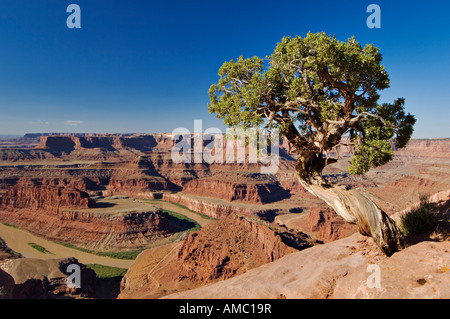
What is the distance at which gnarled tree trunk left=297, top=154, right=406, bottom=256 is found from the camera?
8828 mm

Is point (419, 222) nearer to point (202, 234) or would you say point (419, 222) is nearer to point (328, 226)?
point (202, 234)

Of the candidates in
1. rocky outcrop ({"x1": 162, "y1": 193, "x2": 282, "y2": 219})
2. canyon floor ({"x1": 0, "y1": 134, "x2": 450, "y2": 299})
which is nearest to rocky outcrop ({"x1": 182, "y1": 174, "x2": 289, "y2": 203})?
canyon floor ({"x1": 0, "y1": 134, "x2": 450, "y2": 299})

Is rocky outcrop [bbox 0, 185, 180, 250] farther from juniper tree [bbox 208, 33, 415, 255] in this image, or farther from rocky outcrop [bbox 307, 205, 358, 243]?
juniper tree [bbox 208, 33, 415, 255]

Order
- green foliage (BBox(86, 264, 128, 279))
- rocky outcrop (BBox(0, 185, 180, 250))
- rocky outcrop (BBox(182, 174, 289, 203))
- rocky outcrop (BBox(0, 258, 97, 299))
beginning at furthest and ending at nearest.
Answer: rocky outcrop (BBox(182, 174, 289, 203)), rocky outcrop (BBox(0, 185, 180, 250)), green foliage (BBox(86, 264, 128, 279)), rocky outcrop (BBox(0, 258, 97, 299))

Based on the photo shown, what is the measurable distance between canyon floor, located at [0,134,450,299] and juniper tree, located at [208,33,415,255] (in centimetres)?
112

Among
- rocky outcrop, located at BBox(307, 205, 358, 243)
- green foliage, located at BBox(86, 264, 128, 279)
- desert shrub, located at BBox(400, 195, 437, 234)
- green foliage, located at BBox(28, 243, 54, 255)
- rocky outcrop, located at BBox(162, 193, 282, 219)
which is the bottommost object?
green foliage, located at BBox(86, 264, 128, 279)

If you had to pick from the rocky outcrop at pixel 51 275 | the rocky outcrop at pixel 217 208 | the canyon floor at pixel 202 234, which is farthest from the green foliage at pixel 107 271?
the rocky outcrop at pixel 217 208

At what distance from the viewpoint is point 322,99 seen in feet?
33.3

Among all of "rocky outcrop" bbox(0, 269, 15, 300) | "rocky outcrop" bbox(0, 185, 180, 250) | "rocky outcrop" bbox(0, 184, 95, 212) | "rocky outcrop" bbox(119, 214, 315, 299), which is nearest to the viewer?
"rocky outcrop" bbox(0, 269, 15, 300)

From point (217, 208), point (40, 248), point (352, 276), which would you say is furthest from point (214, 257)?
point (217, 208)

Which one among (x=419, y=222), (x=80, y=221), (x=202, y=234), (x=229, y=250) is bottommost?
(x=80, y=221)

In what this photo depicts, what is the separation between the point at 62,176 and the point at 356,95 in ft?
452

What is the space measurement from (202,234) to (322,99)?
1254 inches

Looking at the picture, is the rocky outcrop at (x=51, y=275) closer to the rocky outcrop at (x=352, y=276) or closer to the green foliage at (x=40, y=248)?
the green foliage at (x=40, y=248)
